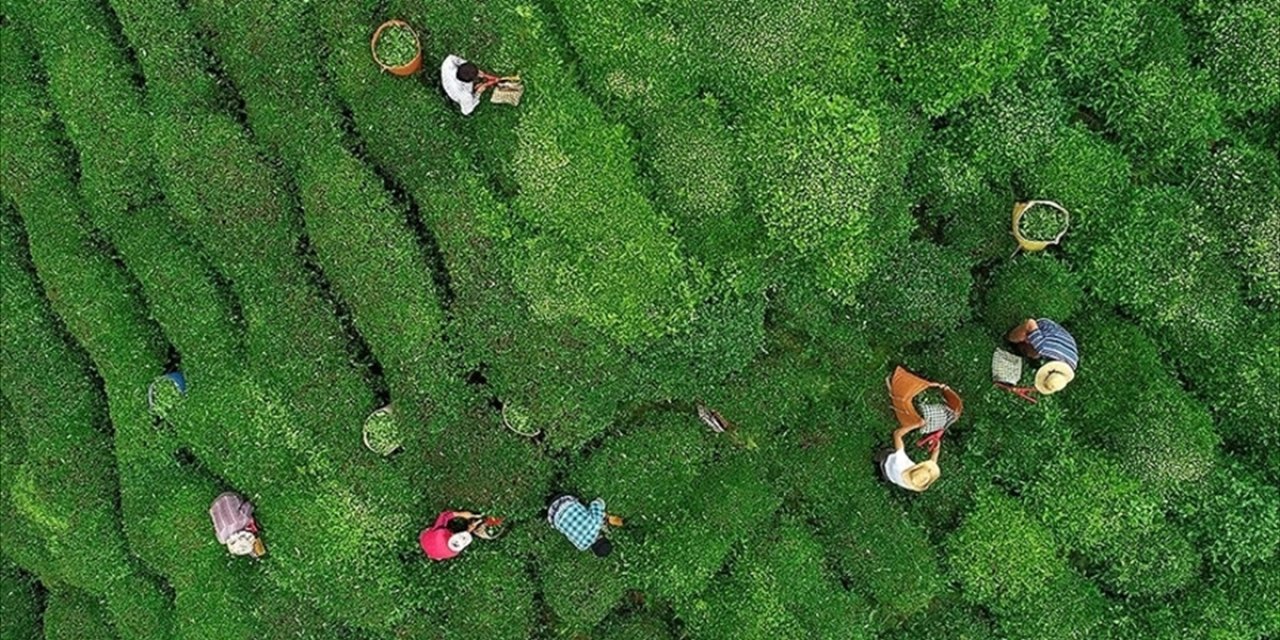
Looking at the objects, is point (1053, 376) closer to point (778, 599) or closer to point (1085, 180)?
point (1085, 180)

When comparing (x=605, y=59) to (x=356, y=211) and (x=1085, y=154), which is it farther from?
(x=1085, y=154)

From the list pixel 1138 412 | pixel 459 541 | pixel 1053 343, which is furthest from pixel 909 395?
pixel 459 541

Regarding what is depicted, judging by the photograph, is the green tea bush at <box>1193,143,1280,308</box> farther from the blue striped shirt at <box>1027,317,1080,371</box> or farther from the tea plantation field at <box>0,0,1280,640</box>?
the blue striped shirt at <box>1027,317,1080,371</box>

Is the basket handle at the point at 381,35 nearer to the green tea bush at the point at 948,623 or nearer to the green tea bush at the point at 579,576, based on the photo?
the green tea bush at the point at 579,576

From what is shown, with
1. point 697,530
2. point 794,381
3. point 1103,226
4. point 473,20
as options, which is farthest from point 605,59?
point 1103,226

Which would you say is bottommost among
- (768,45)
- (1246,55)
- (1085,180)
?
(1085,180)

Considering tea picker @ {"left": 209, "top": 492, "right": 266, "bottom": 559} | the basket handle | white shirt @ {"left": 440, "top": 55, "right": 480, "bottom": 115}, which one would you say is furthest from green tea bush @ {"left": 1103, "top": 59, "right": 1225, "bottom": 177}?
tea picker @ {"left": 209, "top": 492, "right": 266, "bottom": 559}

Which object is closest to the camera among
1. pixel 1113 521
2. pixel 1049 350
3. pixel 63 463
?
pixel 1049 350

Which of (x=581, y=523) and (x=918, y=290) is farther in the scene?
(x=918, y=290)
